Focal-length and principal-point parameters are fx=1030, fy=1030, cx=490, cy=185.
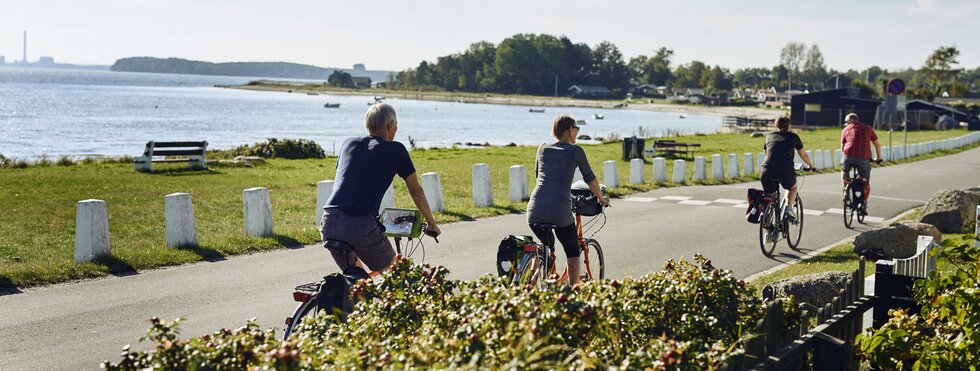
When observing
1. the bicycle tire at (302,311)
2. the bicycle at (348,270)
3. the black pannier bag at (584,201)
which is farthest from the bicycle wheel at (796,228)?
the bicycle tire at (302,311)

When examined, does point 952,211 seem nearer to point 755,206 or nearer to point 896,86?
point 755,206

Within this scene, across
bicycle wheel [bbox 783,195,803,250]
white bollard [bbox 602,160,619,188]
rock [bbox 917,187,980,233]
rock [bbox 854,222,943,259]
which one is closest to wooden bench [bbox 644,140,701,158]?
white bollard [bbox 602,160,619,188]

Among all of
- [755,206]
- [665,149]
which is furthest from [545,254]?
[665,149]

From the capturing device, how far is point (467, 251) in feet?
42.3

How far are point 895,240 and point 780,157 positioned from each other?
167 cm

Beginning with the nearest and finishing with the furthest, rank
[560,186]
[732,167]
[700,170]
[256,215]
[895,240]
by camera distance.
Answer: [560,186] → [895,240] → [256,215] → [700,170] → [732,167]

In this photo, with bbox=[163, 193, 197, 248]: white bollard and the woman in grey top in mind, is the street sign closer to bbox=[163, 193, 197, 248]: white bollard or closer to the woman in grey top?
bbox=[163, 193, 197, 248]: white bollard

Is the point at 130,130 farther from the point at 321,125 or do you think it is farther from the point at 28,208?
the point at 28,208

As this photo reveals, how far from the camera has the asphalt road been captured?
26.3 ft

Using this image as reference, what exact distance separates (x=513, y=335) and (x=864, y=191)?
14.2 metres

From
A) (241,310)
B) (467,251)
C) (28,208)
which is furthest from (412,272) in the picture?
(28,208)

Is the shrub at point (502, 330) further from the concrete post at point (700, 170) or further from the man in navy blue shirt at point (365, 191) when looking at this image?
the concrete post at point (700, 170)

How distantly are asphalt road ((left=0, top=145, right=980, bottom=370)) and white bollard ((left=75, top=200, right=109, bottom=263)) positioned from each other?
804 mm

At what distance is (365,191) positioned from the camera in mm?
6344
